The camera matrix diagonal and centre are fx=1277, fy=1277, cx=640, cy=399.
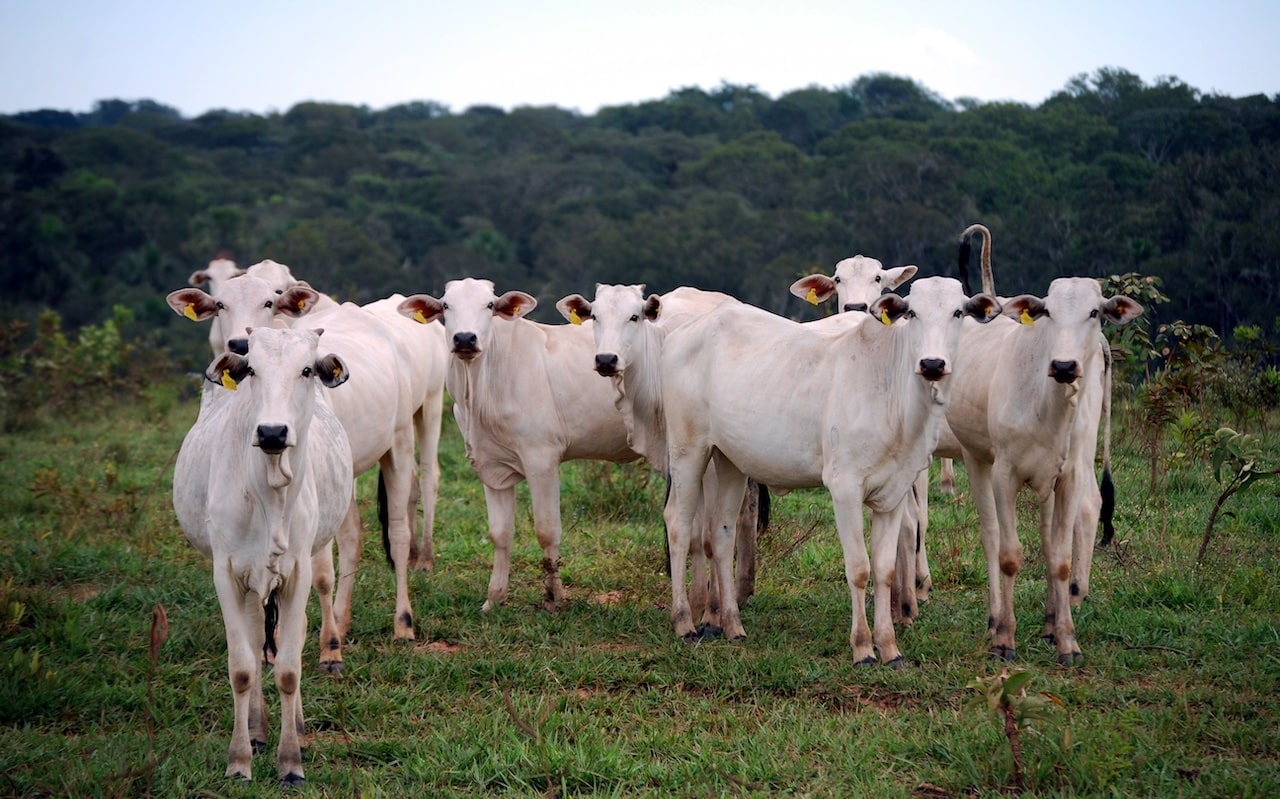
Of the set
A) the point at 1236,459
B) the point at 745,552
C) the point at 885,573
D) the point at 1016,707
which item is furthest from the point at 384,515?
the point at 1236,459

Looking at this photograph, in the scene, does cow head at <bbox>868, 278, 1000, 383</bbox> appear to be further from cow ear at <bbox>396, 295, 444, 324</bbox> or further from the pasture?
cow ear at <bbox>396, 295, 444, 324</bbox>

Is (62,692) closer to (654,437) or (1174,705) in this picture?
(654,437)

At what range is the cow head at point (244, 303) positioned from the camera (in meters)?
7.01

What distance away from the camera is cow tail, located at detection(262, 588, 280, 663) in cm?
542

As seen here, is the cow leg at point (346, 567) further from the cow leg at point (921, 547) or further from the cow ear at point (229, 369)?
the cow leg at point (921, 547)

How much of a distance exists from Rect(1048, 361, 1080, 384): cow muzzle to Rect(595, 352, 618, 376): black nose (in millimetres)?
2423

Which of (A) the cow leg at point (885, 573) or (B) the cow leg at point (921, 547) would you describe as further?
(B) the cow leg at point (921, 547)

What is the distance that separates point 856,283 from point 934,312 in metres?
2.54

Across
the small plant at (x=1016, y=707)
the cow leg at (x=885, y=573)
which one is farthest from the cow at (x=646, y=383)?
the small plant at (x=1016, y=707)

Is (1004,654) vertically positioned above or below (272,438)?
below

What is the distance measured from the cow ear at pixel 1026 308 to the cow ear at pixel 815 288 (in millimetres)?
2066

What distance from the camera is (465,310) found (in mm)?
7941

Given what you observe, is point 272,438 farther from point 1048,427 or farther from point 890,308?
point 1048,427

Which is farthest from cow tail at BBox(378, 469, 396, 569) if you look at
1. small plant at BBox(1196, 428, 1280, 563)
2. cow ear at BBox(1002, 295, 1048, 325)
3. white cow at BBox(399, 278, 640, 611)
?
small plant at BBox(1196, 428, 1280, 563)
